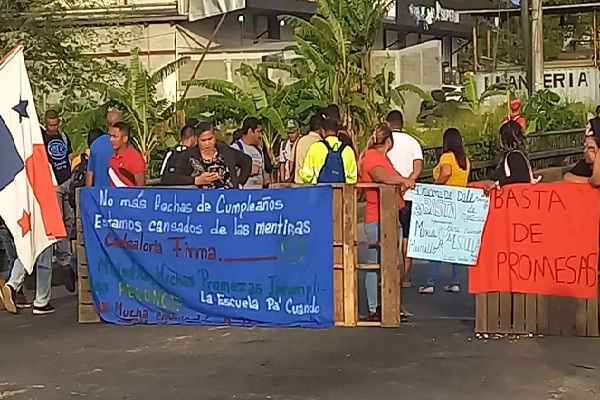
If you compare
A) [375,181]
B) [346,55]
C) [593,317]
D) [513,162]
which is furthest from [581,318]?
[346,55]

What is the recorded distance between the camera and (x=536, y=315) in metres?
9.59

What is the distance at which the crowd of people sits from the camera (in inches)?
404

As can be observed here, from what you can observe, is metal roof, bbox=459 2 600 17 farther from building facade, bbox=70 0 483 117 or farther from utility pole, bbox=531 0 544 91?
utility pole, bbox=531 0 544 91

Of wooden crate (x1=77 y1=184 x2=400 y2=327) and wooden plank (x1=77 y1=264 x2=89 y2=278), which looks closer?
wooden crate (x1=77 y1=184 x2=400 y2=327)

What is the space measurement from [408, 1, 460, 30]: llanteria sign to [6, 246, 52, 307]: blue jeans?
29051 millimetres

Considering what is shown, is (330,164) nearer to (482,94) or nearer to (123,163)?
(123,163)

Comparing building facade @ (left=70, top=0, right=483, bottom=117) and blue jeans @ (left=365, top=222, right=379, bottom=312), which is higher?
building facade @ (left=70, top=0, right=483, bottom=117)

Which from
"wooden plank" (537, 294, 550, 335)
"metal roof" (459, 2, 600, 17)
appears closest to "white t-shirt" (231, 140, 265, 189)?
"wooden plank" (537, 294, 550, 335)

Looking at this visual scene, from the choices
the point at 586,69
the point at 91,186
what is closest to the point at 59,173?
the point at 91,186

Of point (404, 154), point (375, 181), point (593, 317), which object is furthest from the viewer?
point (404, 154)

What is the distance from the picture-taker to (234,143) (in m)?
13.6

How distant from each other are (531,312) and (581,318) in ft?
1.34

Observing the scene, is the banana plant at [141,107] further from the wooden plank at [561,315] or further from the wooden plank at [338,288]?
the wooden plank at [561,315]

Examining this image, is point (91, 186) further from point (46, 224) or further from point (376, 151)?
point (376, 151)
